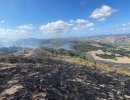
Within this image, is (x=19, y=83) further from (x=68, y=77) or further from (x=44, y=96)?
(x=68, y=77)

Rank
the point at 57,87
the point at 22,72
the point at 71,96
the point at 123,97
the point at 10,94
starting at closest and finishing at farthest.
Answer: the point at 10,94 < the point at 71,96 < the point at 57,87 < the point at 123,97 < the point at 22,72

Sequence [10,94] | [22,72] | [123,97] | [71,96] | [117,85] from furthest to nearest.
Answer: [117,85] → [22,72] → [123,97] → [71,96] → [10,94]

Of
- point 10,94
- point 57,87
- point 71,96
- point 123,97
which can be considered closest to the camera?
point 10,94

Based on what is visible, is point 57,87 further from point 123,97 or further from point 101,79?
point 101,79

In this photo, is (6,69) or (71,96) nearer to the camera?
(71,96)

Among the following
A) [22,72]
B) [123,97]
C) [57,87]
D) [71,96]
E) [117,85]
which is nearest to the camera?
[71,96]

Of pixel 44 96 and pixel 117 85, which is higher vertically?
pixel 44 96

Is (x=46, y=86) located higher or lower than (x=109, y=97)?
higher

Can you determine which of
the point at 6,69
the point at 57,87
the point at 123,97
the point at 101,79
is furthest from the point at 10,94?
the point at 101,79

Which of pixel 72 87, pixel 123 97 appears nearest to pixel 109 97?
pixel 123 97
